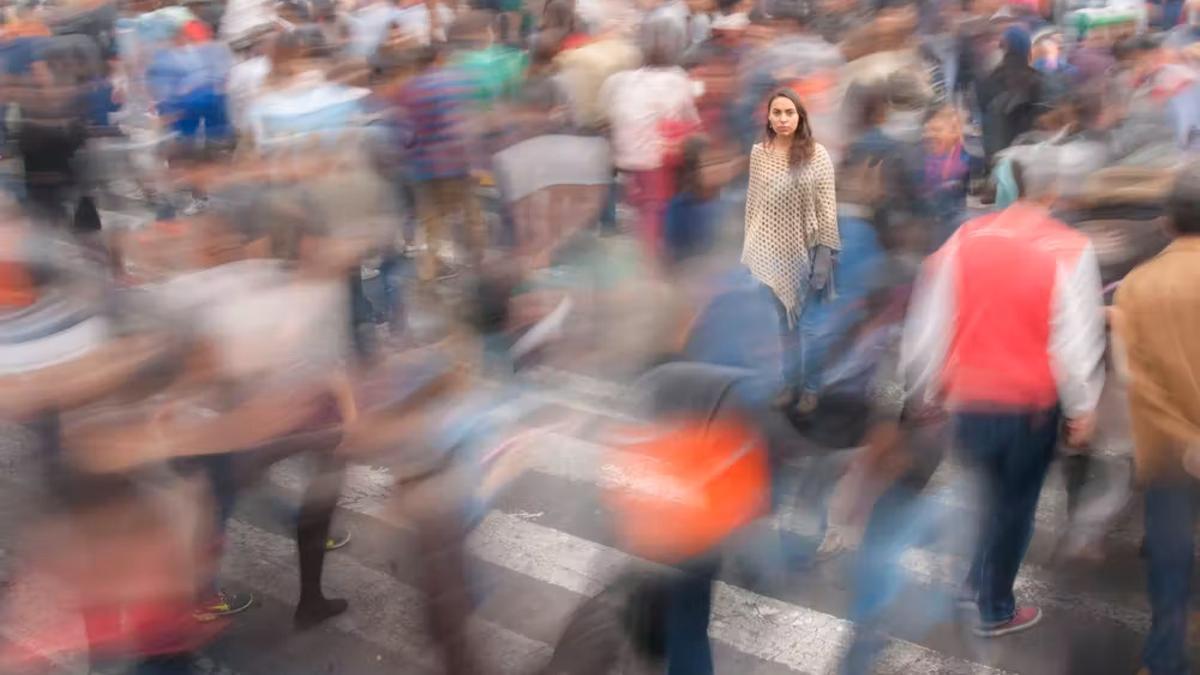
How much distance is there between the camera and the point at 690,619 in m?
4.11

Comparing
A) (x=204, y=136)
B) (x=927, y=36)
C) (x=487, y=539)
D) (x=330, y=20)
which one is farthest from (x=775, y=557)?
(x=330, y=20)

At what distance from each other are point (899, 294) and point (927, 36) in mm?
7451

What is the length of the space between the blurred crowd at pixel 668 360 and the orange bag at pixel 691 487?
10 millimetres

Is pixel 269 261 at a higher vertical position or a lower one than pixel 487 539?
higher

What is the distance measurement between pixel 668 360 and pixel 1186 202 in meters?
1.73

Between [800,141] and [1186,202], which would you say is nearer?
[1186,202]

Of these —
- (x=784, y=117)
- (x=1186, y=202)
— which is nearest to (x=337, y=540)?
(x=784, y=117)

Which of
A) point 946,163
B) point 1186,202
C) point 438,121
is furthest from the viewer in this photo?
point 438,121

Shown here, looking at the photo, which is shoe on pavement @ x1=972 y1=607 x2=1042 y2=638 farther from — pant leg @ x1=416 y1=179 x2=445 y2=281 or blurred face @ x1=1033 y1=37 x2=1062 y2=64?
blurred face @ x1=1033 y1=37 x2=1062 y2=64

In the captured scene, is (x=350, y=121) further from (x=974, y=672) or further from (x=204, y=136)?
(x=974, y=672)

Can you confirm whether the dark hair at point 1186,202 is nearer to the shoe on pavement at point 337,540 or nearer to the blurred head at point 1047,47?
the shoe on pavement at point 337,540

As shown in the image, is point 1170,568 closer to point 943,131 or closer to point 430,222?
point 943,131

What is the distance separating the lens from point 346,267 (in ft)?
16.3

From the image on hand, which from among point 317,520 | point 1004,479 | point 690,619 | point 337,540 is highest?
point 1004,479
